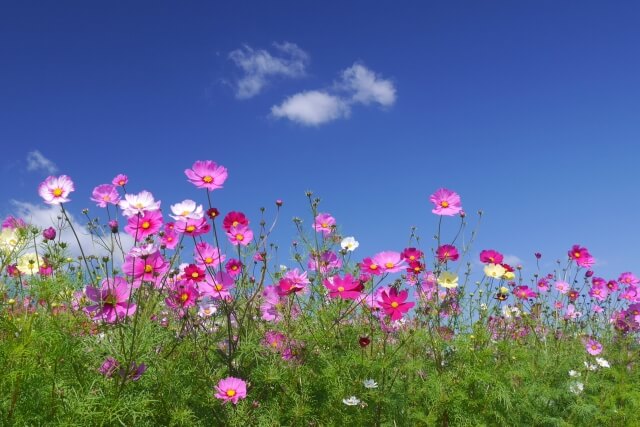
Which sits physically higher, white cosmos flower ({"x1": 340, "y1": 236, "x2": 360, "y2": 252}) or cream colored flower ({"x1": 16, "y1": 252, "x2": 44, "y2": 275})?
white cosmos flower ({"x1": 340, "y1": 236, "x2": 360, "y2": 252})

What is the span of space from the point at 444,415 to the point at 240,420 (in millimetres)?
1023

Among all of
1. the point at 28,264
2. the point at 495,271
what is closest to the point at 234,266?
the point at 28,264

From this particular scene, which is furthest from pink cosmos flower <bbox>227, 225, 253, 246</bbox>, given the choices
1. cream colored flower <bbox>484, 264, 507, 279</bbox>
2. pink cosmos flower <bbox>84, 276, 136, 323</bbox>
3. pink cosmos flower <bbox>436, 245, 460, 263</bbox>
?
cream colored flower <bbox>484, 264, 507, 279</bbox>

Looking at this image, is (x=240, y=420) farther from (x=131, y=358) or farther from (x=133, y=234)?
(x=133, y=234)

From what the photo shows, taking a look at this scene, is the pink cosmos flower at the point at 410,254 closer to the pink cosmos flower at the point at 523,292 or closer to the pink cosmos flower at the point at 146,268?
the pink cosmos flower at the point at 146,268

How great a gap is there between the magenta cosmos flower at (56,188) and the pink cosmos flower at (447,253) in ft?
6.82

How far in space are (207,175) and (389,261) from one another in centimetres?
105

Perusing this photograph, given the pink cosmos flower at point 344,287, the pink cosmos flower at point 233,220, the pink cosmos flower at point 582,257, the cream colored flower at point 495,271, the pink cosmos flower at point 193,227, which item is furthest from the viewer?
the pink cosmos flower at point 582,257

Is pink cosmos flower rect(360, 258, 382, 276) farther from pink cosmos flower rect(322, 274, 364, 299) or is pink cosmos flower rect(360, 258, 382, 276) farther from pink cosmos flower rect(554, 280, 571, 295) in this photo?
pink cosmos flower rect(554, 280, 571, 295)

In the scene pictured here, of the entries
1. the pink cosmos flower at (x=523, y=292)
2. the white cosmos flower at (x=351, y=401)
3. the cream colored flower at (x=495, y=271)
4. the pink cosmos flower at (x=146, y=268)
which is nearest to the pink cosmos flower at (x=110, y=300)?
the pink cosmos flower at (x=146, y=268)

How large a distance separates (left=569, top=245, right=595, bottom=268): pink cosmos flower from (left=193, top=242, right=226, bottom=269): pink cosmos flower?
10.1ft

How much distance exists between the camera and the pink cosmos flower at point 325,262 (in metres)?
3.75

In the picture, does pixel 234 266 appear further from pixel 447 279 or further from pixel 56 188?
pixel 447 279

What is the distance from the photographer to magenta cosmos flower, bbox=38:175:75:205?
2586 millimetres
